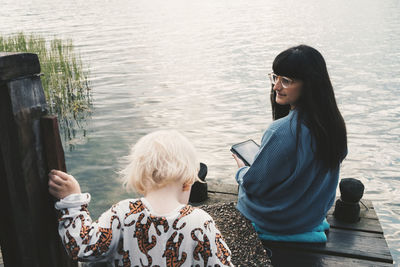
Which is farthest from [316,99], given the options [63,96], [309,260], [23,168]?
[63,96]

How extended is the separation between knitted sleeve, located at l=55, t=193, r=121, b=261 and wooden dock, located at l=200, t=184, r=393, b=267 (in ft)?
4.34

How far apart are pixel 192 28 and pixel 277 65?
73.0ft

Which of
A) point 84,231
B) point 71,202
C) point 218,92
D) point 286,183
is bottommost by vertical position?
point 218,92

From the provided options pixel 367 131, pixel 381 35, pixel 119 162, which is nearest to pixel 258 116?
pixel 367 131

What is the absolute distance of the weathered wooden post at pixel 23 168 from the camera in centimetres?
138

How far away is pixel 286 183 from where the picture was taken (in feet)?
8.47

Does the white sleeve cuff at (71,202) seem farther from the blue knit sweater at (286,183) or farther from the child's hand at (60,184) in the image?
the blue knit sweater at (286,183)

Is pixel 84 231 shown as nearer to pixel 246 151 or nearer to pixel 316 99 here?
pixel 316 99

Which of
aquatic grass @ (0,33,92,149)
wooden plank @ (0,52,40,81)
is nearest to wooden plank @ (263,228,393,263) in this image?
wooden plank @ (0,52,40,81)

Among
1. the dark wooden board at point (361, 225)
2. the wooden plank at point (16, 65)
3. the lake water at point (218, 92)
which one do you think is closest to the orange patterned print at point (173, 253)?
the wooden plank at point (16, 65)

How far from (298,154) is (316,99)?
342 mm

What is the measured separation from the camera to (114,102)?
10062 mm

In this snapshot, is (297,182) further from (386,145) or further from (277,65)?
(386,145)

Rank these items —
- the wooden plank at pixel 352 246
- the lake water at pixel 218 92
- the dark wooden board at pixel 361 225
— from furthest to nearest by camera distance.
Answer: the lake water at pixel 218 92
the dark wooden board at pixel 361 225
the wooden plank at pixel 352 246
